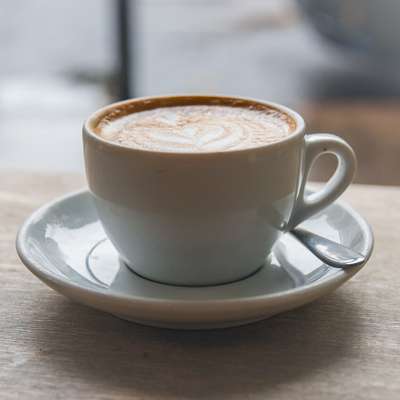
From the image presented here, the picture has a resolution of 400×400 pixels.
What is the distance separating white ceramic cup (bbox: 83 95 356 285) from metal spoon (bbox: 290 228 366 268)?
36 mm

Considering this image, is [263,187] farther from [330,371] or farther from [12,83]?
[12,83]

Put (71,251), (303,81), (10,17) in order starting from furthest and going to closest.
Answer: (303,81), (10,17), (71,251)

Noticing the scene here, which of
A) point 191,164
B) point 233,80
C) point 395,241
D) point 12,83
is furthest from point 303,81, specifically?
point 191,164

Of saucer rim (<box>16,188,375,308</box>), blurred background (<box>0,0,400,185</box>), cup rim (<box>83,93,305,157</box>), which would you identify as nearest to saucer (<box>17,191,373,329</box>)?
saucer rim (<box>16,188,375,308</box>)

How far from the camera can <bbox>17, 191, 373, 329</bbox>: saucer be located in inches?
18.9

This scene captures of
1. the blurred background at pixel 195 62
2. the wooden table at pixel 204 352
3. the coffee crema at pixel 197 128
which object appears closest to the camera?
the wooden table at pixel 204 352

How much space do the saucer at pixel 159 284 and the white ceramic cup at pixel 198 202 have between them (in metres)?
0.02

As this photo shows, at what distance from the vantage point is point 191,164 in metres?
0.51

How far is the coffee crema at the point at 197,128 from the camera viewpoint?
0.58m

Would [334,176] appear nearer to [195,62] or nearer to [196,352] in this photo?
[196,352]

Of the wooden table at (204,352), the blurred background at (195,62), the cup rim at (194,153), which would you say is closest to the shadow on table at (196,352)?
the wooden table at (204,352)

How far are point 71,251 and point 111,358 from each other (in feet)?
0.52

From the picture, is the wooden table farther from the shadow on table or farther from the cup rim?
the cup rim

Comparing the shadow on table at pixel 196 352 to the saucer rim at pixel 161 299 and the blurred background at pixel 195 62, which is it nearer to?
the saucer rim at pixel 161 299
